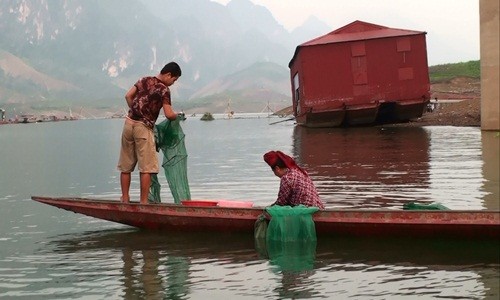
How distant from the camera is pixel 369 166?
19.5m

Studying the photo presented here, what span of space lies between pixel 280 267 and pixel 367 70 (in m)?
28.2

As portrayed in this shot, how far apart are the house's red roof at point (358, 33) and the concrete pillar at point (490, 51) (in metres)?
9.12

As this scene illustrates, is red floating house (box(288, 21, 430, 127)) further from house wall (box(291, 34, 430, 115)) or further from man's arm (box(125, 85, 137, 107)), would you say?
man's arm (box(125, 85, 137, 107))

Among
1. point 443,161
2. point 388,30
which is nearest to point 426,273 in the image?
point 443,161

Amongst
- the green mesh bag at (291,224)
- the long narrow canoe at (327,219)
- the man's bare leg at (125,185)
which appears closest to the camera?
the long narrow canoe at (327,219)

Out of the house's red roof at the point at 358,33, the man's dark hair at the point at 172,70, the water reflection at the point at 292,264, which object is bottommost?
the water reflection at the point at 292,264

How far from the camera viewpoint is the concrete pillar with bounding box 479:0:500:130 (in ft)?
84.3

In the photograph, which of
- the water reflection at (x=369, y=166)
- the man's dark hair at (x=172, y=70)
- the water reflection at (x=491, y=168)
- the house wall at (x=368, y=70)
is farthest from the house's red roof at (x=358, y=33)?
the man's dark hair at (x=172, y=70)

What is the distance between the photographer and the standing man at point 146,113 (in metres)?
9.88

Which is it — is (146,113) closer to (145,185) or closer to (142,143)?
(142,143)

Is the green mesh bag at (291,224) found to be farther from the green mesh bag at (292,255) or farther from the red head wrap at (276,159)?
the red head wrap at (276,159)

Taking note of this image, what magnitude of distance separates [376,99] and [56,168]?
54.5 feet

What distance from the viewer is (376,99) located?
3569cm

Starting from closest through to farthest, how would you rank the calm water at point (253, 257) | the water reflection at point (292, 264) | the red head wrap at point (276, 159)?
1. the water reflection at point (292, 264)
2. the calm water at point (253, 257)
3. the red head wrap at point (276, 159)
